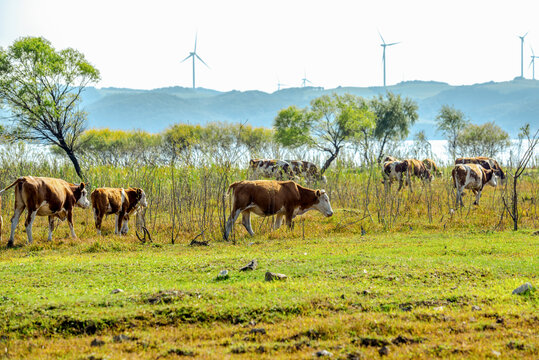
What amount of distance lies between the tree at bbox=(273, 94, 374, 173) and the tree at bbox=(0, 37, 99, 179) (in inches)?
679

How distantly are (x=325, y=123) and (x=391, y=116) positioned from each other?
13.8 meters

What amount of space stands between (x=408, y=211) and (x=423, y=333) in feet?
42.9

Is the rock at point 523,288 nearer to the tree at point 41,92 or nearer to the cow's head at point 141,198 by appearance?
the cow's head at point 141,198

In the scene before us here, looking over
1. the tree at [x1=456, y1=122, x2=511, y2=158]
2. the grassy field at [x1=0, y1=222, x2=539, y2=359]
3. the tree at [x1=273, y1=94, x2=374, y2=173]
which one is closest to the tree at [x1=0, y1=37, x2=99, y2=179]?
the tree at [x1=273, y1=94, x2=374, y2=173]

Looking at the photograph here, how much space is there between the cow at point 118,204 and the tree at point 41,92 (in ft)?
58.6

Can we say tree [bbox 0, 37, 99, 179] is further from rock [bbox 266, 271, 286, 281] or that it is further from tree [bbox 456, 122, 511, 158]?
tree [bbox 456, 122, 511, 158]

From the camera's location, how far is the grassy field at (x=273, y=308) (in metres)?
6.35

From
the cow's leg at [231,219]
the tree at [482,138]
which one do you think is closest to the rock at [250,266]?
the cow's leg at [231,219]

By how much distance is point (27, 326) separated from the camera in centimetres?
716

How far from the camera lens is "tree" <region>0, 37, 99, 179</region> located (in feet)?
112

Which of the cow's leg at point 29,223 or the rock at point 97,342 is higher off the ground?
the cow's leg at point 29,223

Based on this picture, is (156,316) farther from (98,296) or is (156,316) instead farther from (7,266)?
(7,266)

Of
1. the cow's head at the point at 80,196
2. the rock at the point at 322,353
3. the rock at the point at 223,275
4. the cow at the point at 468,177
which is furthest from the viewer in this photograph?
the cow at the point at 468,177

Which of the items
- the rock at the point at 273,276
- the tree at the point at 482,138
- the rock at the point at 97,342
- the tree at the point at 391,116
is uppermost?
the tree at the point at 391,116
